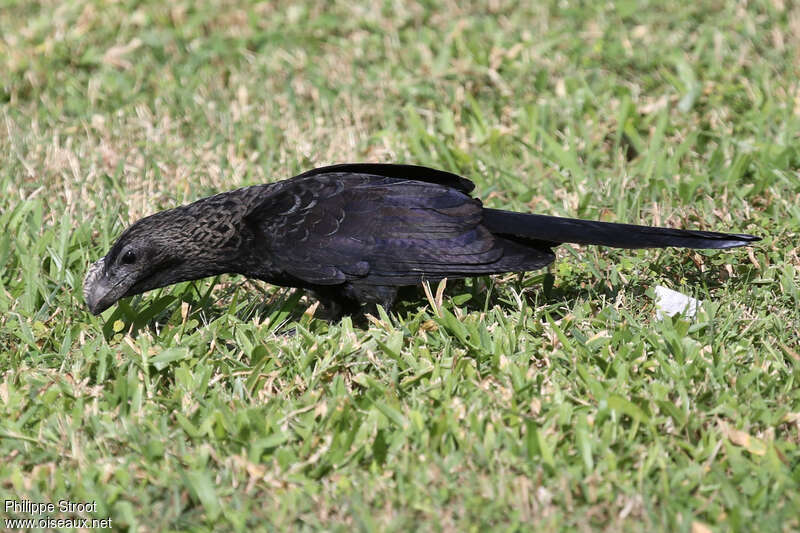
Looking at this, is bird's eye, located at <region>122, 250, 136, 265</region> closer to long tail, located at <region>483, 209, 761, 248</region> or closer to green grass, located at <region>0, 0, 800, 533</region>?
green grass, located at <region>0, 0, 800, 533</region>

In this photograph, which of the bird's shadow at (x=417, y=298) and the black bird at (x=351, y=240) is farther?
the bird's shadow at (x=417, y=298)

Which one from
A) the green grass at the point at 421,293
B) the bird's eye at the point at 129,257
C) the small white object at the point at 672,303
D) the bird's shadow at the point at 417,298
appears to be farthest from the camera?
the bird's shadow at the point at 417,298

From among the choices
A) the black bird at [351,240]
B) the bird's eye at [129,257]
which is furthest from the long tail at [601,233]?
the bird's eye at [129,257]

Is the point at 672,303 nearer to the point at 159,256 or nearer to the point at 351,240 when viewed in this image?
the point at 351,240

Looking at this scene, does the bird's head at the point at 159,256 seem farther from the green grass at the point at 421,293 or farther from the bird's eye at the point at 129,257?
the green grass at the point at 421,293

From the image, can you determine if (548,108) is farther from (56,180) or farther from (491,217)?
(56,180)

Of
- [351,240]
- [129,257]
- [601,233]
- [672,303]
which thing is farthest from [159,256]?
[672,303]

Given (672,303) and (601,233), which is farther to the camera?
(672,303)

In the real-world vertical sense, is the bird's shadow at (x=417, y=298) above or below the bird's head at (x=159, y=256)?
below
